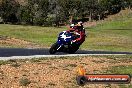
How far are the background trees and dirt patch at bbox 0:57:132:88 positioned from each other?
81.7 meters

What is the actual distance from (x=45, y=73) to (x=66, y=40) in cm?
794

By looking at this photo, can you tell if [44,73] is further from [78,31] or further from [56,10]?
[56,10]

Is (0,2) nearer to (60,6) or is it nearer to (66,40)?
(60,6)

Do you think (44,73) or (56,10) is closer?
(44,73)

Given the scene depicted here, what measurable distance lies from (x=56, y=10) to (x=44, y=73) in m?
97.6

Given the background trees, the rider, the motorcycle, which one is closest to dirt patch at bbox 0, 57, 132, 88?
the motorcycle

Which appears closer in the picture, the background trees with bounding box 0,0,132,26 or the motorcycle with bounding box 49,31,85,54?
the motorcycle with bounding box 49,31,85,54

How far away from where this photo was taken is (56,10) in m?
110

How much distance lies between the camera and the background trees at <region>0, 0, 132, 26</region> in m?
99.4

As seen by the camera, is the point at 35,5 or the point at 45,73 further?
the point at 35,5

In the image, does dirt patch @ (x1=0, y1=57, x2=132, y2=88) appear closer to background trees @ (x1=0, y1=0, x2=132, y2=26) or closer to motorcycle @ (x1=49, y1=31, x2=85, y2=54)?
motorcycle @ (x1=49, y1=31, x2=85, y2=54)

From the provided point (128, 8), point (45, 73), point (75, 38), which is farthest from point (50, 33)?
point (128, 8)

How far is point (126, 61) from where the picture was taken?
17.0 metres

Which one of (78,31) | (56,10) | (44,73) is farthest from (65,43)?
(56,10)
